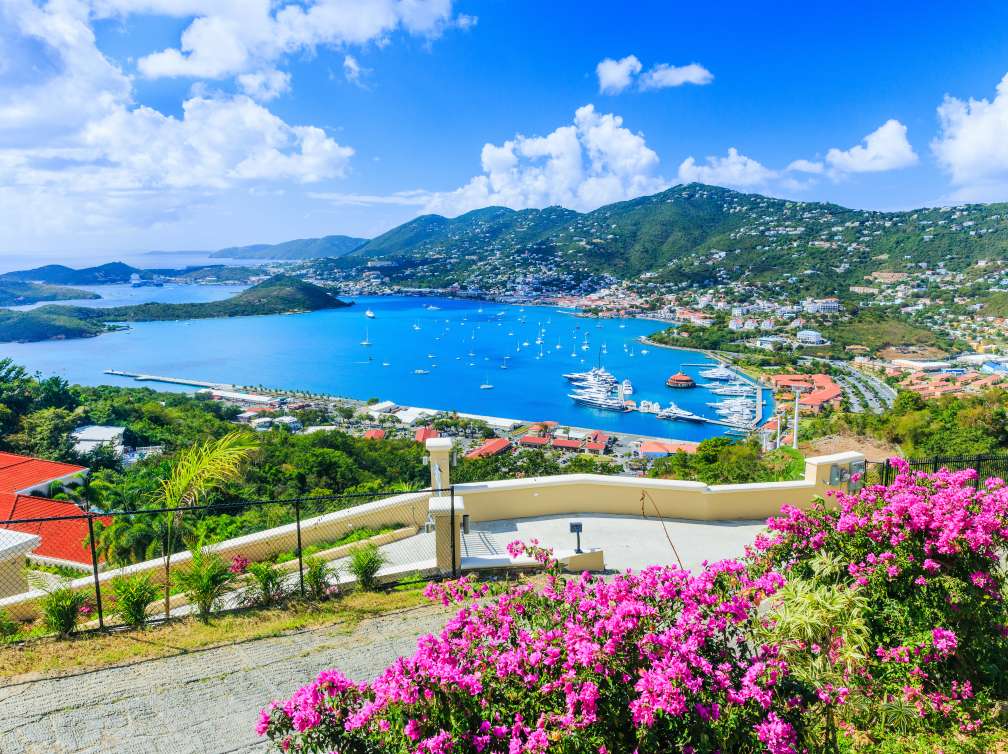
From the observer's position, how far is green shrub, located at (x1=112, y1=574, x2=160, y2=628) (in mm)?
4102

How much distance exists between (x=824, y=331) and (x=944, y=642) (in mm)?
82314

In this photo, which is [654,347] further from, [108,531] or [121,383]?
[108,531]

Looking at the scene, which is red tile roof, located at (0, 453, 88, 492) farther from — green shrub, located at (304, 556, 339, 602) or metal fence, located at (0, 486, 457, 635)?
green shrub, located at (304, 556, 339, 602)

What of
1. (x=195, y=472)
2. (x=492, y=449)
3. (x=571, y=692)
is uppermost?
(x=195, y=472)

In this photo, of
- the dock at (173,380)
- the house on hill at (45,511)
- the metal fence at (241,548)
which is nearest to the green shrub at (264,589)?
the metal fence at (241,548)

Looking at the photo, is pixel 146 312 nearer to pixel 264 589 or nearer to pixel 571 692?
pixel 264 589

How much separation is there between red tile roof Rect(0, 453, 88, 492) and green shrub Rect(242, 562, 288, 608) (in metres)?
11.6

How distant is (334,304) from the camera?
130m

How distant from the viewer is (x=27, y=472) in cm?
1360

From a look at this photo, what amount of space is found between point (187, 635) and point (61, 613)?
33.7 inches

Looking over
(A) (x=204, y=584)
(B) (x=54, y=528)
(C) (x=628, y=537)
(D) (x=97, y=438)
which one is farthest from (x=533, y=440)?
(A) (x=204, y=584)

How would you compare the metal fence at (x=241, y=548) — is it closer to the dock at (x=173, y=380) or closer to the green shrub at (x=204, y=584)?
the green shrub at (x=204, y=584)

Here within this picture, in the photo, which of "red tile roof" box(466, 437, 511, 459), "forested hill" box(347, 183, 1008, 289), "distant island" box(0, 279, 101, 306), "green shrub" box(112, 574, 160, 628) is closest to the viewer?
"green shrub" box(112, 574, 160, 628)

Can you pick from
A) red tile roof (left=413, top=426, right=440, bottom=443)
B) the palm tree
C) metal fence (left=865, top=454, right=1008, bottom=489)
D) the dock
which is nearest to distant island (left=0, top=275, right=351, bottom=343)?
the dock
